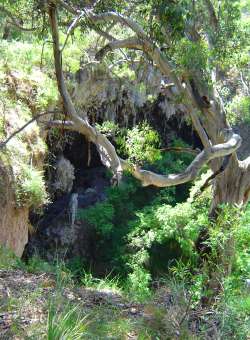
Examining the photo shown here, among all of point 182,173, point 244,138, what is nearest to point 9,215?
point 182,173

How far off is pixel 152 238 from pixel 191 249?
1.09 meters

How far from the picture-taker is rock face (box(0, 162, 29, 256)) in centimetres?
654

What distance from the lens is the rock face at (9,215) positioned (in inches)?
257

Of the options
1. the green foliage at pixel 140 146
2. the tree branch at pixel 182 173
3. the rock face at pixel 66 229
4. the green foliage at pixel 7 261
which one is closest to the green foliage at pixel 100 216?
the rock face at pixel 66 229

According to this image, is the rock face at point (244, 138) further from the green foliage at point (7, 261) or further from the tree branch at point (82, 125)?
Answer: the green foliage at point (7, 261)

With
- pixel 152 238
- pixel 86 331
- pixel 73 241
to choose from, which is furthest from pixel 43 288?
pixel 73 241

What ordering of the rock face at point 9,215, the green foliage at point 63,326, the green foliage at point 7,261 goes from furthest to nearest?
the rock face at point 9,215
the green foliage at point 7,261
the green foliage at point 63,326

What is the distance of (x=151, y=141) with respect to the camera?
282 inches

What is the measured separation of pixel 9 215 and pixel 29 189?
0.43m

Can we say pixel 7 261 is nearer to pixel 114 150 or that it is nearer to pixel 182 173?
pixel 114 150

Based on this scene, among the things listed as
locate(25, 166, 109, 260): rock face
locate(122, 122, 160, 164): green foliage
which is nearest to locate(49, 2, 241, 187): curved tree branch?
locate(122, 122, 160, 164): green foliage

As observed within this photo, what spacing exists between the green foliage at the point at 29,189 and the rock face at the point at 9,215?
97 mm

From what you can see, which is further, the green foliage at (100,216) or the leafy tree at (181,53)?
the green foliage at (100,216)

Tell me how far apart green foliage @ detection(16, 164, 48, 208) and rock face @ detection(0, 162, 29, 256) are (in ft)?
0.32
